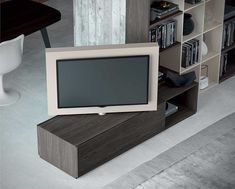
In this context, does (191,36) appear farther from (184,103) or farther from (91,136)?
(91,136)

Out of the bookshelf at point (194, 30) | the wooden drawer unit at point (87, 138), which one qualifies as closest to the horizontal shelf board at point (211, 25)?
the bookshelf at point (194, 30)

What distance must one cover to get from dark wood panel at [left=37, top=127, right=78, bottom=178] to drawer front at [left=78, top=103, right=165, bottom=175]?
0.17ft

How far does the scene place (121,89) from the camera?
5.39 metres

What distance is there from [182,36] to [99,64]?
1.02 metres

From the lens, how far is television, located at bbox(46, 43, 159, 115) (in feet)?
17.1

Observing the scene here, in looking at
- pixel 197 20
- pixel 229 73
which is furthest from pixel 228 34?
pixel 197 20

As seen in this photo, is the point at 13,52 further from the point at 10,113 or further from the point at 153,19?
the point at 153,19

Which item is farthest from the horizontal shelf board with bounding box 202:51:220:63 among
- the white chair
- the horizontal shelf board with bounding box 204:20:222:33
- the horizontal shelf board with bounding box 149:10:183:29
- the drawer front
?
the white chair

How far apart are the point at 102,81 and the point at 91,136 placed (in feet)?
1.41

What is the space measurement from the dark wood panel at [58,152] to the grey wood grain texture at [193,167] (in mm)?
318

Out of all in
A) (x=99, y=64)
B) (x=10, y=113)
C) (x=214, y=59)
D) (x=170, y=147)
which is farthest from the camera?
(x=214, y=59)

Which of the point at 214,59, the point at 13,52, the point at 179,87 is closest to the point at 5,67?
the point at 13,52

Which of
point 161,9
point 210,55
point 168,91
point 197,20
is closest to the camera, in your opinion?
point 161,9

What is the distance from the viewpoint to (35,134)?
5.75 metres
